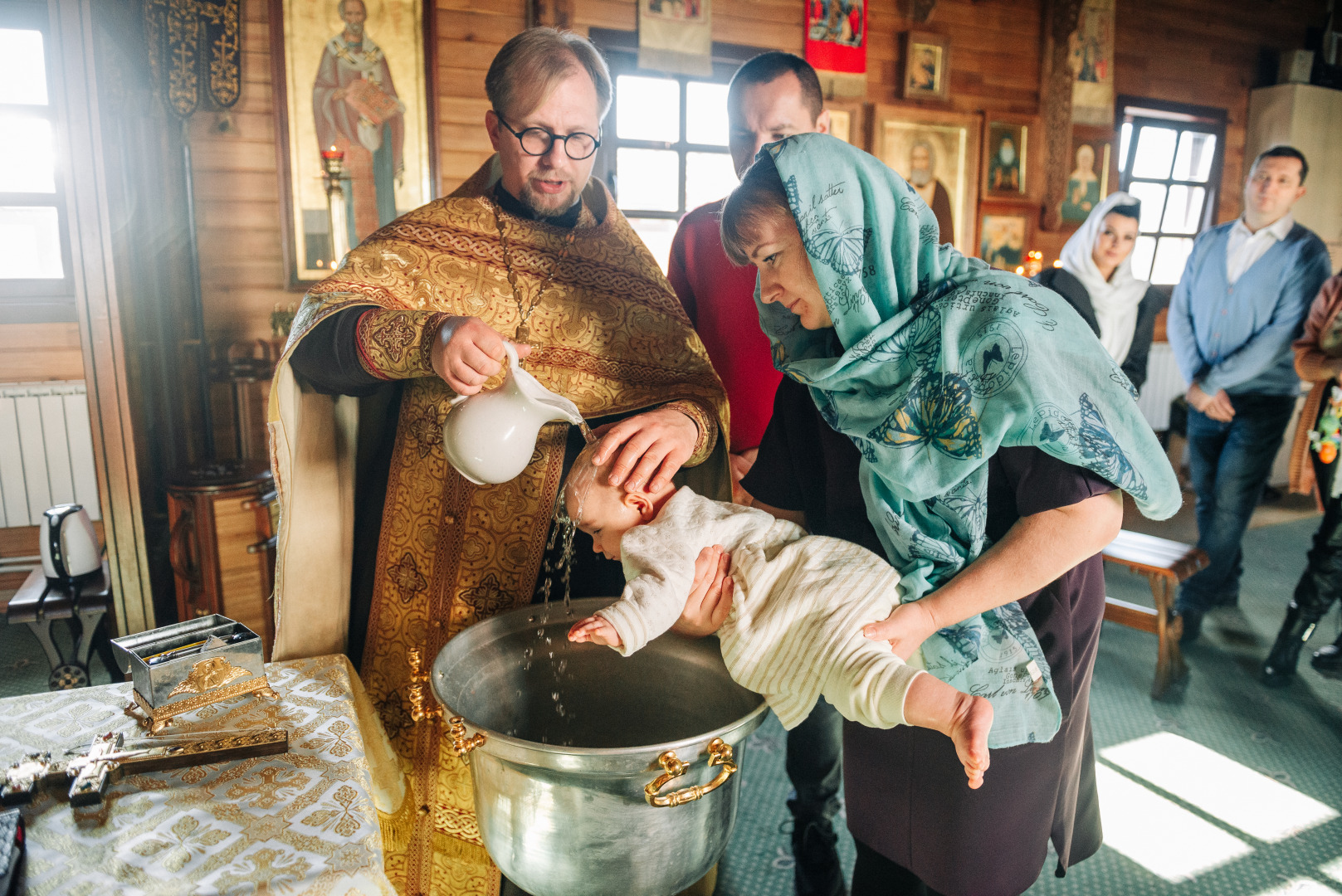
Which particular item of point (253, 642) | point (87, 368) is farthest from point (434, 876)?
point (87, 368)

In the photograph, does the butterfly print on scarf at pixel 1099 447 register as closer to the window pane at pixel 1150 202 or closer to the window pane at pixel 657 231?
the window pane at pixel 657 231

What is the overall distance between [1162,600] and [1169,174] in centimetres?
494

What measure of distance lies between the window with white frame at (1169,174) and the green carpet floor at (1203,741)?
3.24 meters

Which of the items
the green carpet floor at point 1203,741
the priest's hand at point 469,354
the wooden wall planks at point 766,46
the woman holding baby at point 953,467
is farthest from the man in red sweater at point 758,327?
the wooden wall planks at point 766,46

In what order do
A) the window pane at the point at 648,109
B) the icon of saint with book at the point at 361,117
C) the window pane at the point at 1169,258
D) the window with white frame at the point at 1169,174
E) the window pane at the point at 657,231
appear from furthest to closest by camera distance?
1. the window pane at the point at 1169,258
2. the window with white frame at the point at 1169,174
3. the window pane at the point at 657,231
4. the window pane at the point at 648,109
5. the icon of saint with book at the point at 361,117

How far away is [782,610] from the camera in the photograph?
3.64 feet

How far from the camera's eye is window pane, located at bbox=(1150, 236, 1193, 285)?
6.57m

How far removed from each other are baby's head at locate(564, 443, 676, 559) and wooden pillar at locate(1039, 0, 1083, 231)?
5532 millimetres

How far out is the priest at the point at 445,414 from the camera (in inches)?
56.1

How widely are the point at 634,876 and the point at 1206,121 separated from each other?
7.52 metres

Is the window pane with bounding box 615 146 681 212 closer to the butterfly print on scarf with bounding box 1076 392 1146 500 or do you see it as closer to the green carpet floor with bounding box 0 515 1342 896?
the green carpet floor with bounding box 0 515 1342 896

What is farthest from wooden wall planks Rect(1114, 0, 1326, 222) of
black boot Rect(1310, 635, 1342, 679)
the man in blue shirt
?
black boot Rect(1310, 635, 1342, 679)

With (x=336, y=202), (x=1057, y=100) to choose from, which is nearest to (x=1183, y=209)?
(x=1057, y=100)

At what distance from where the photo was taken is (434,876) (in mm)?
1561
